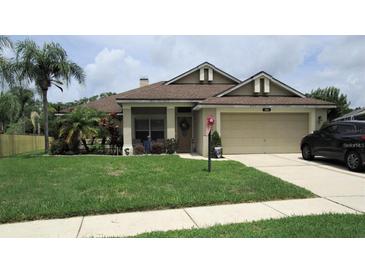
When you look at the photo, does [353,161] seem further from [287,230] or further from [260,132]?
[287,230]

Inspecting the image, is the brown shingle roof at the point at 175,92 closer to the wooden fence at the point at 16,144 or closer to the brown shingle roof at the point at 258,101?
the brown shingle roof at the point at 258,101

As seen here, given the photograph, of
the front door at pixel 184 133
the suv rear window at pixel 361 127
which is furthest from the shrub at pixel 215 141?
the suv rear window at pixel 361 127

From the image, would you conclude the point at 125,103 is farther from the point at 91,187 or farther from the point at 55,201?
the point at 55,201

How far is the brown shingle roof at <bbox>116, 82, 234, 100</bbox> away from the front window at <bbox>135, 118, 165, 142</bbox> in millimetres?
1609

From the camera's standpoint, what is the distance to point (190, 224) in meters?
5.19

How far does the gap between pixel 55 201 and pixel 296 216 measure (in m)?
4.86

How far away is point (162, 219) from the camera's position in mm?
5484

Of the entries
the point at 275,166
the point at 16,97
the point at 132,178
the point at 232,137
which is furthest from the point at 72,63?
the point at 16,97

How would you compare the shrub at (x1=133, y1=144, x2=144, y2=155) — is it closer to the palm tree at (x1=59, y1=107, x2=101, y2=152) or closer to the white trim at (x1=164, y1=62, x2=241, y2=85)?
the palm tree at (x1=59, y1=107, x2=101, y2=152)

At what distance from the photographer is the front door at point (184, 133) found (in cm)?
→ 1850

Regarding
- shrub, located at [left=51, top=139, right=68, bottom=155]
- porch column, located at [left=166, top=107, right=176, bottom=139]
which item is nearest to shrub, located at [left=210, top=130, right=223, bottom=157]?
porch column, located at [left=166, top=107, right=176, bottom=139]

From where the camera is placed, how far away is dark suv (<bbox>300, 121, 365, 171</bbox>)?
1002cm

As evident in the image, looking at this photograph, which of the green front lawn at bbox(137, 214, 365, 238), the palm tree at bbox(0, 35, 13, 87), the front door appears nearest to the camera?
the green front lawn at bbox(137, 214, 365, 238)

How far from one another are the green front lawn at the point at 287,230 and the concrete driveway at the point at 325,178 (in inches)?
51.8
